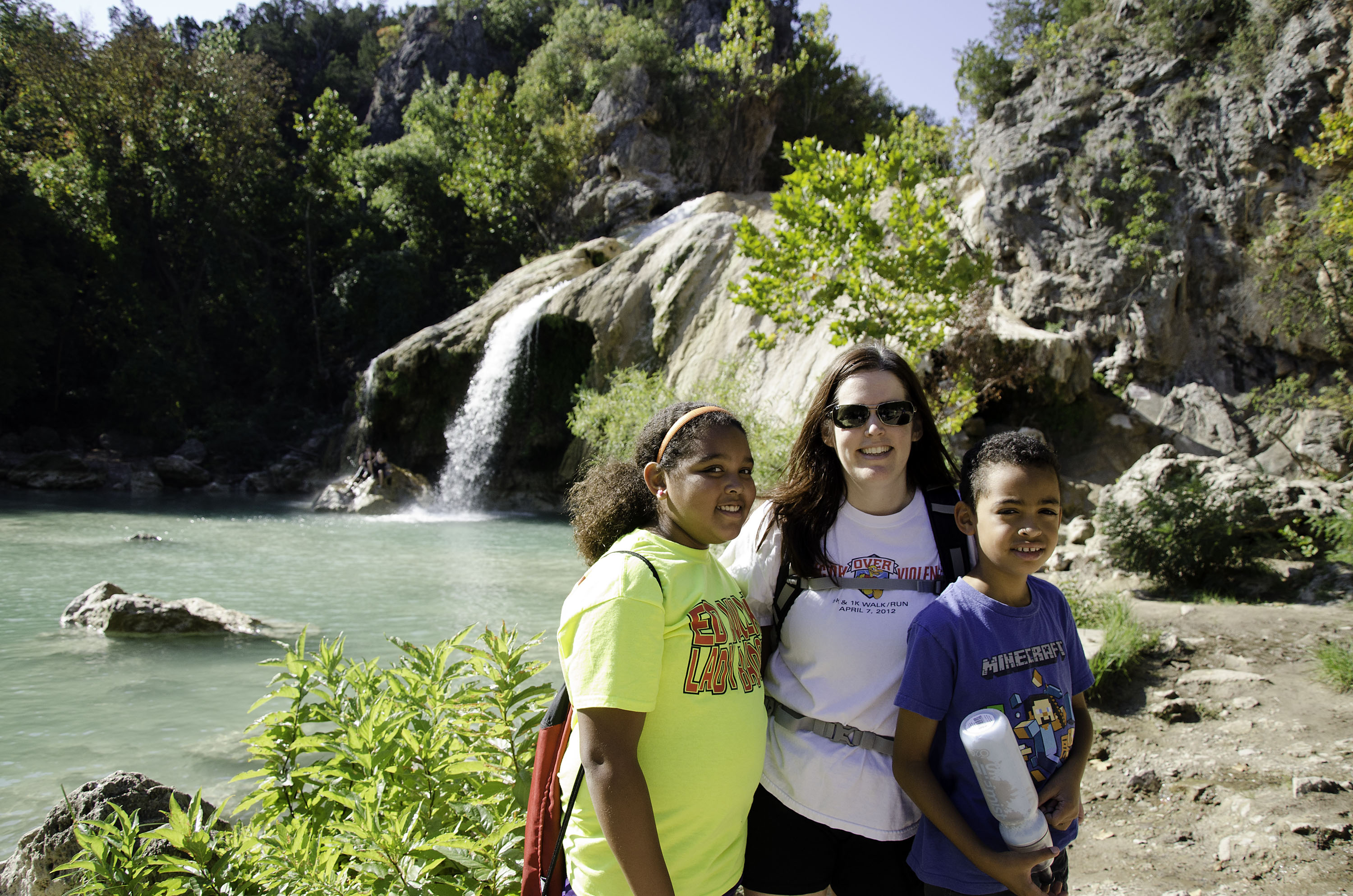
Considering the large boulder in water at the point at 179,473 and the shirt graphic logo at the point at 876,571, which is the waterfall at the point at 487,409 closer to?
the large boulder in water at the point at 179,473

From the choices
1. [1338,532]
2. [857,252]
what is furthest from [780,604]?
[1338,532]

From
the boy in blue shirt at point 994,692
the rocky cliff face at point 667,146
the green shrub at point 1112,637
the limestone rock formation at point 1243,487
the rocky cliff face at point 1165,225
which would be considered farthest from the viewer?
the rocky cliff face at point 667,146

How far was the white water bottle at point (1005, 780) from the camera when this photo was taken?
65.9 inches

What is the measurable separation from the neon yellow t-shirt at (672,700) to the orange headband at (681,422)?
23cm

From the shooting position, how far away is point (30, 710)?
18.9 ft

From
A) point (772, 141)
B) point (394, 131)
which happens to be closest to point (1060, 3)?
point (772, 141)

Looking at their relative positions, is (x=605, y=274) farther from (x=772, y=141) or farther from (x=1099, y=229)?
(x=772, y=141)

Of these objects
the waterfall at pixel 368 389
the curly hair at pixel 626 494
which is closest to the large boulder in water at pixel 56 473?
the waterfall at pixel 368 389

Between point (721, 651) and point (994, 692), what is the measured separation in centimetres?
65

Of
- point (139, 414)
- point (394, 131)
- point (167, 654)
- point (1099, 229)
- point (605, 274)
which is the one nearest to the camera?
point (167, 654)

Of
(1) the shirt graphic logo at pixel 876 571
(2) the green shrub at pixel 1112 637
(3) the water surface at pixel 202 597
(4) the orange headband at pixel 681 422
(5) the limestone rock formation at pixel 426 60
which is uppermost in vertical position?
(5) the limestone rock formation at pixel 426 60

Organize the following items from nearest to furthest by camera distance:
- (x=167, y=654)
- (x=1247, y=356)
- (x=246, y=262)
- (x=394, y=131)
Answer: (x=167, y=654)
(x=1247, y=356)
(x=246, y=262)
(x=394, y=131)

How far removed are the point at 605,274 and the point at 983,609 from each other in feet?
57.5

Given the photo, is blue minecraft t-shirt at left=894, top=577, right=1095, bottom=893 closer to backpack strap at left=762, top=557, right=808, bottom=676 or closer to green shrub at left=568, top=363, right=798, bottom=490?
backpack strap at left=762, top=557, right=808, bottom=676
